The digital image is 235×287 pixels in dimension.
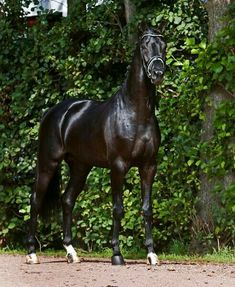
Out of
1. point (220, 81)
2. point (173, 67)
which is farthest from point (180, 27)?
point (220, 81)

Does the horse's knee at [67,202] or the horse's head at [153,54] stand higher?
the horse's head at [153,54]

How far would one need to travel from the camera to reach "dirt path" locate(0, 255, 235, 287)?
677 centimetres

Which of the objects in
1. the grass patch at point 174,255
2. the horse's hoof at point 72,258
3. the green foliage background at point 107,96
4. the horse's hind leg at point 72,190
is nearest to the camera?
the horse's hoof at point 72,258

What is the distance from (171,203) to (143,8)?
282cm

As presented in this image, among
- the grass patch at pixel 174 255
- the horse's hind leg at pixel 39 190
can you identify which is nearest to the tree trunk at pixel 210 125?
the grass patch at pixel 174 255

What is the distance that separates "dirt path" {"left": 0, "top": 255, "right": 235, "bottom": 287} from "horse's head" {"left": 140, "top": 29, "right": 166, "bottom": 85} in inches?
75.4

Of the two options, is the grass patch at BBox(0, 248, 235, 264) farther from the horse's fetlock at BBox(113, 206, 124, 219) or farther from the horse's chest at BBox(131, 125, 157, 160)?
the horse's chest at BBox(131, 125, 157, 160)

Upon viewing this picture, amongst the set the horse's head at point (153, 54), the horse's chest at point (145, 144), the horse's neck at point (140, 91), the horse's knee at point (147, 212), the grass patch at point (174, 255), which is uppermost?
the horse's head at point (153, 54)

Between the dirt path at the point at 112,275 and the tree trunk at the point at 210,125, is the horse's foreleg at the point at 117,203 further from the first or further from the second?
the tree trunk at the point at 210,125

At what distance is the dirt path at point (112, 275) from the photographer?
22.2 ft

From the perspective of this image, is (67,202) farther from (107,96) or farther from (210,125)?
(107,96)

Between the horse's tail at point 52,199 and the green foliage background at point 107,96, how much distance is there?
130 centimetres

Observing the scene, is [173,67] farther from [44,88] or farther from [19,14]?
[19,14]

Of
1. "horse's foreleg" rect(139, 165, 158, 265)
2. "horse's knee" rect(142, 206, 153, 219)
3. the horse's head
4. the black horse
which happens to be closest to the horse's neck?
the black horse
